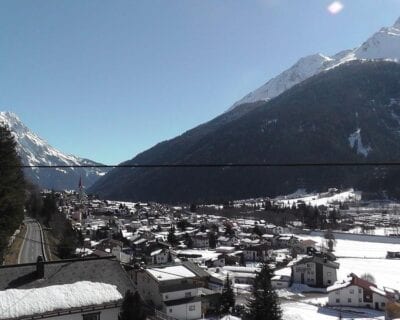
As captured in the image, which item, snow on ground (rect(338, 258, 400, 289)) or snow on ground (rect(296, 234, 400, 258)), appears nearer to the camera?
snow on ground (rect(338, 258, 400, 289))

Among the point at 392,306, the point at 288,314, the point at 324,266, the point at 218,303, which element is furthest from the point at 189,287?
the point at 324,266

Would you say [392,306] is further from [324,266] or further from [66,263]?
[66,263]

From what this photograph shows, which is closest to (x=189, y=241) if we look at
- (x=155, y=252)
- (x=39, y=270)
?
(x=155, y=252)

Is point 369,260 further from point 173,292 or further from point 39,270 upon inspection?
point 39,270

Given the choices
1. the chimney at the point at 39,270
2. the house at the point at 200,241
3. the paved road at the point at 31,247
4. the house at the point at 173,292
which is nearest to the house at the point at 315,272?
the house at the point at 173,292

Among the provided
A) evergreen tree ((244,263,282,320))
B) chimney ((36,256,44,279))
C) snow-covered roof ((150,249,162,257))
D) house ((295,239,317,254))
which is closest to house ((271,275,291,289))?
snow-covered roof ((150,249,162,257))

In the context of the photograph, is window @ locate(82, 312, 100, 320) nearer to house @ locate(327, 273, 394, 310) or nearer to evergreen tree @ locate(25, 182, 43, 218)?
house @ locate(327, 273, 394, 310)
